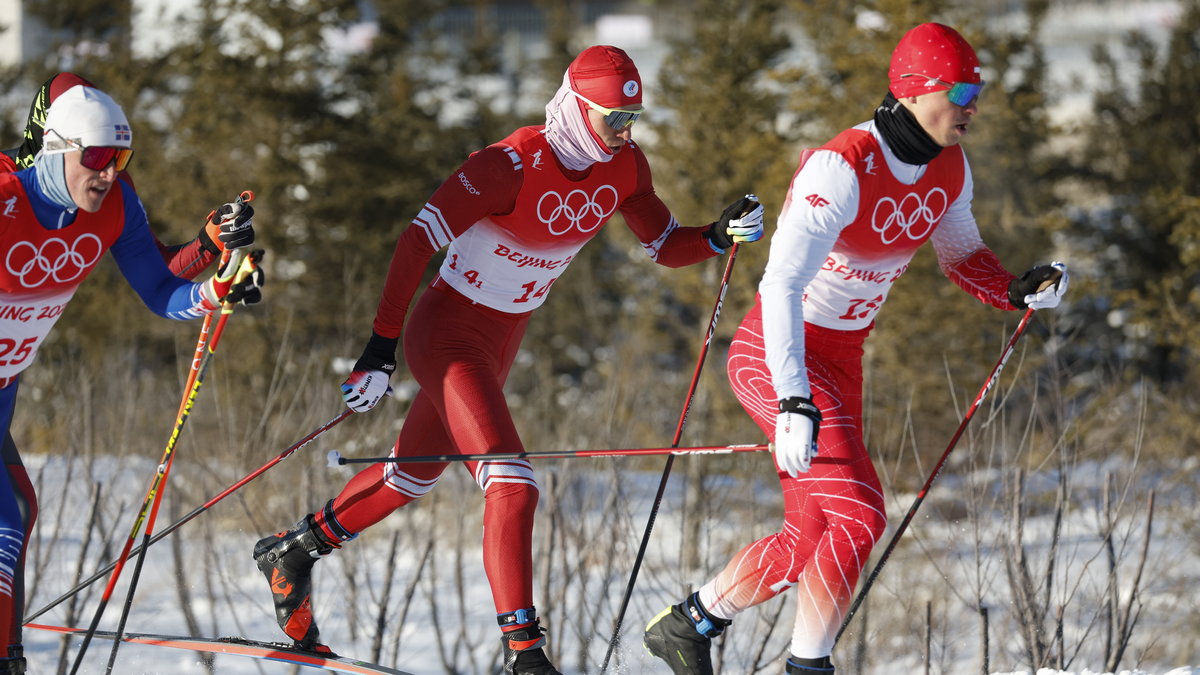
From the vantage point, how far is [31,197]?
3738 mm

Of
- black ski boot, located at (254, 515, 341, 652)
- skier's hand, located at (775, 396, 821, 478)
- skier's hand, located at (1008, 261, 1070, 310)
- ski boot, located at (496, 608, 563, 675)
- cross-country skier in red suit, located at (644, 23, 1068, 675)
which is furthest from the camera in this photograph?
black ski boot, located at (254, 515, 341, 652)

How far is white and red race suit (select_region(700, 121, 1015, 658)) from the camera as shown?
364 cm

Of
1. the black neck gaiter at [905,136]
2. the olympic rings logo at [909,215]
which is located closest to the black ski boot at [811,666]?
the olympic rings logo at [909,215]

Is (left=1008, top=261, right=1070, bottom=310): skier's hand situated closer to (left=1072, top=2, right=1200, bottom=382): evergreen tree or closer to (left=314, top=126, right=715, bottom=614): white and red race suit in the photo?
(left=314, top=126, right=715, bottom=614): white and red race suit

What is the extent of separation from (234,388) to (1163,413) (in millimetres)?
10776

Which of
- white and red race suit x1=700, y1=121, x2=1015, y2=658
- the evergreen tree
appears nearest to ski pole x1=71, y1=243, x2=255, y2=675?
white and red race suit x1=700, y1=121, x2=1015, y2=658

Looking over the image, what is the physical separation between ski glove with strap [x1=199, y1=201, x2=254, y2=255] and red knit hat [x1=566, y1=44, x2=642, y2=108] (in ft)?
3.68

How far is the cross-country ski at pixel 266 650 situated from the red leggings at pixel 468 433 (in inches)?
17.9

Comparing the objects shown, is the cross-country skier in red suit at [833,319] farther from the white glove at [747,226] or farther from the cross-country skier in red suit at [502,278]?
the cross-country skier in red suit at [502,278]

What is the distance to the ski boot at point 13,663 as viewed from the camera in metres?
3.68

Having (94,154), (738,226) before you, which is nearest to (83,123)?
(94,154)

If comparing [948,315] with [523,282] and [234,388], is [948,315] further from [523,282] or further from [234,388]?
[523,282]

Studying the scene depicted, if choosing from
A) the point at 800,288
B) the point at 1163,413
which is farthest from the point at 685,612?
the point at 1163,413

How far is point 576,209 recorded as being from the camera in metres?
4.15
